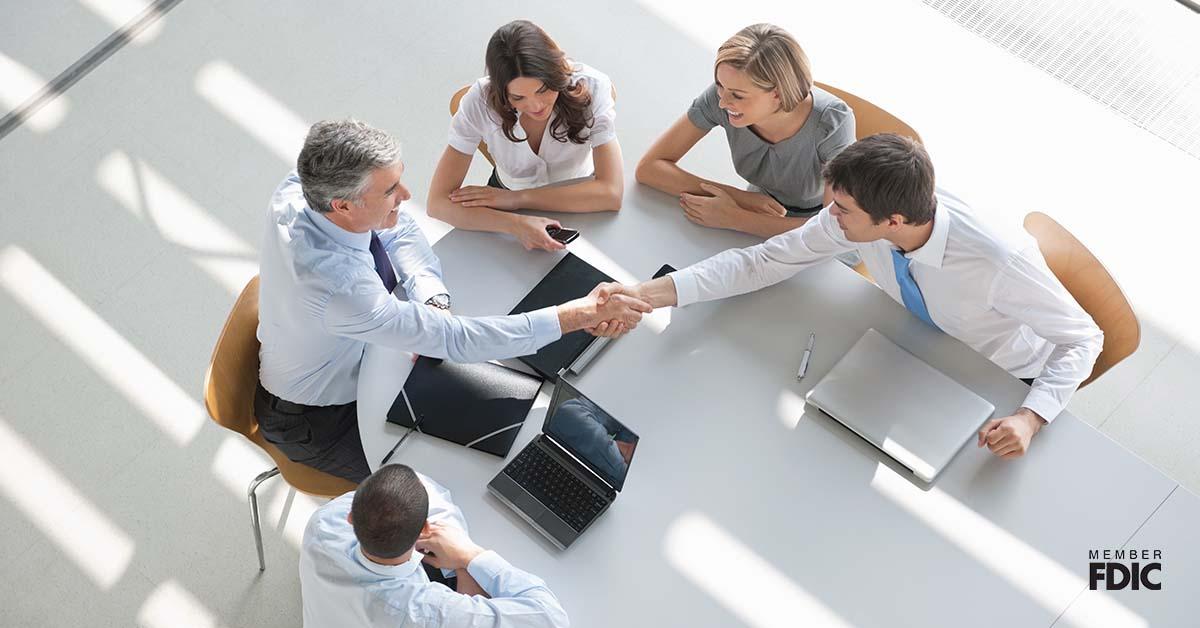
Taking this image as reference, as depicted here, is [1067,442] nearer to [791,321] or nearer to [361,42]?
[791,321]

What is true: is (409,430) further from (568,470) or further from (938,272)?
(938,272)

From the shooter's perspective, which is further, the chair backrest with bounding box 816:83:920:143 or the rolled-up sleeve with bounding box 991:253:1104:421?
the chair backrest with bounding box 816:83:920:143

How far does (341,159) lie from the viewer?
231 centimetres

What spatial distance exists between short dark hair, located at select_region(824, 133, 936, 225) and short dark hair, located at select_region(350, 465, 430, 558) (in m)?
1.18

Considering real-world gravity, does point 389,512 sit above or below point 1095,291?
below

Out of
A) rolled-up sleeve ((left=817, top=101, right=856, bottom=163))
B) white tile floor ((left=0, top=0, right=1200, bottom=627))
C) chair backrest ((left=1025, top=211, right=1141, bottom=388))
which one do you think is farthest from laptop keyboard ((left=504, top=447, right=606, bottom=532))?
chair backrest ((left=1025, top=211, right=1141, bottom=388))

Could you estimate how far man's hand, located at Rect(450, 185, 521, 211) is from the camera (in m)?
2.86

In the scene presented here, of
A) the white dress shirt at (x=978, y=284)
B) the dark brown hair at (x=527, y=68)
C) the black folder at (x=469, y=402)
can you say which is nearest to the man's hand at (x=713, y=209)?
the white dress shirt at (x=978, y=284)

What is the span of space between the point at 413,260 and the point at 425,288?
0.10 meters

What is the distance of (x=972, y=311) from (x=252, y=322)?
181 centimetres

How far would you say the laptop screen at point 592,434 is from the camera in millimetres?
2283

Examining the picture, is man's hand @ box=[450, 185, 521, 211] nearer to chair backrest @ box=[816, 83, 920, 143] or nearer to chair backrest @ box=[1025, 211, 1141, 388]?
chair backrest @ box=[816, 83, 920, 143]

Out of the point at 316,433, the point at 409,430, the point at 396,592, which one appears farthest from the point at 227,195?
the point at 396,592

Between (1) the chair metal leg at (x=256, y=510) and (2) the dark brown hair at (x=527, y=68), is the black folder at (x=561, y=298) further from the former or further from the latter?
(1) the chair metal leg at (x=256, y=510)
